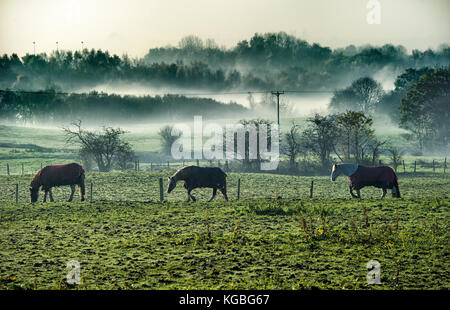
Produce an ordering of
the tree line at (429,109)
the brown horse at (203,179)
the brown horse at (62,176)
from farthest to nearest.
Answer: the tree line at (429,109)
the brown horse at (62,176)
the brown horse at (203,179)

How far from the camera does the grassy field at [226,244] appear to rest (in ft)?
38.8

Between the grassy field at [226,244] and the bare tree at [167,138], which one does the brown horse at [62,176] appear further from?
the bare tree at [167,138]

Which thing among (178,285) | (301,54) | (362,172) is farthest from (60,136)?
(178,285)

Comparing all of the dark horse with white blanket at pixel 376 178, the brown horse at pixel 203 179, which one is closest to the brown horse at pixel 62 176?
the brown horse at pixel 203 179

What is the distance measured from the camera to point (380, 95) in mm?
111938

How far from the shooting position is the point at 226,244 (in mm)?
→ 15648

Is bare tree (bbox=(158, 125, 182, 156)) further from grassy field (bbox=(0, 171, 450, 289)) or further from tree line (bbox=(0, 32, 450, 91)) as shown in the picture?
grassy field (bbox=(0, 171, 450, 289))

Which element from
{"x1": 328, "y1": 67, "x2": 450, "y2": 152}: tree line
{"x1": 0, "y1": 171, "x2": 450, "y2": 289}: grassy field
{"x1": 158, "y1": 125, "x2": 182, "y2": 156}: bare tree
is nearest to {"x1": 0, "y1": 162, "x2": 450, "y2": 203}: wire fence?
{"x1": 0, "y1": 171, "x2": 450, "y2": 289}: grassy field

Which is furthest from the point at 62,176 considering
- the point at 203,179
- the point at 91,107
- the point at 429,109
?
the point at 91,107

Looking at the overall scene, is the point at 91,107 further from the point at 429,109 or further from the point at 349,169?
the point at 349,169

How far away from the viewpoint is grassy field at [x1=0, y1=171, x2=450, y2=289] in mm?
11836

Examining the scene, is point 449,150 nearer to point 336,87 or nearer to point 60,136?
point 336,87

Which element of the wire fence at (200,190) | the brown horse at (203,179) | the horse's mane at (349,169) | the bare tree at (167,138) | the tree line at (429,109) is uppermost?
the tree line at (429,109)
